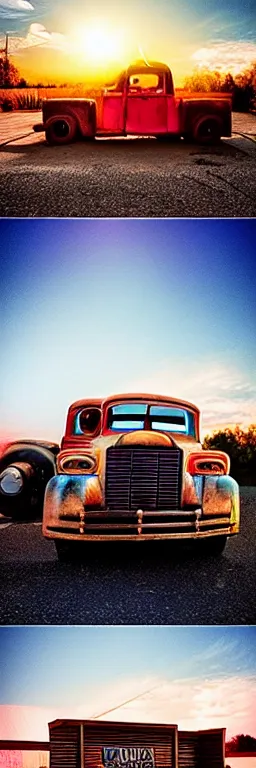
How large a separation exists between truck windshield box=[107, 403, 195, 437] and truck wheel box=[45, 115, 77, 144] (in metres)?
0.72

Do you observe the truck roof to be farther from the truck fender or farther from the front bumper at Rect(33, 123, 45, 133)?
the front bumper at Rect(33, 123, 45, 133)

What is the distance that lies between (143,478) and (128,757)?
0.71 m

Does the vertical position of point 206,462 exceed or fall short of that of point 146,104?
it falls short

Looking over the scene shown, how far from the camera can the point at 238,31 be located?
7.78 ft

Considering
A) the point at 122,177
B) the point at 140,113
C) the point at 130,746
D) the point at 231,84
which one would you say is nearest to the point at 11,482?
the point at 130,746

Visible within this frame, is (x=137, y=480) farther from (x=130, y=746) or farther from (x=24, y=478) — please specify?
(x=130, y=746)

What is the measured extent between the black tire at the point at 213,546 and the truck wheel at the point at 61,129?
1.11 meters

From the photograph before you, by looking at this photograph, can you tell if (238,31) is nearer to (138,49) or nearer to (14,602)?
(138,49)

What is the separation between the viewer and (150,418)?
242cm

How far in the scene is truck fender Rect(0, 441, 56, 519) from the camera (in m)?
2.39

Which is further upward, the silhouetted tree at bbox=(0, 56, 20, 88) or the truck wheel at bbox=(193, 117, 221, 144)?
the silhouetted tree at bbox=(0, 56, 20, 88)

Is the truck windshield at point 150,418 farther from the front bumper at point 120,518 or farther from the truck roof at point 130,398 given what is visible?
the front bumper at point 120,518

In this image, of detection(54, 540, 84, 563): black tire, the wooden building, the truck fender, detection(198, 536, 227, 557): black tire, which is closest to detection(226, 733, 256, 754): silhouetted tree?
the wooden building

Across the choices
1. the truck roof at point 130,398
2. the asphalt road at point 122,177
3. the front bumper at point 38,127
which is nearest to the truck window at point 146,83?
the asphalt road at point 122,177
